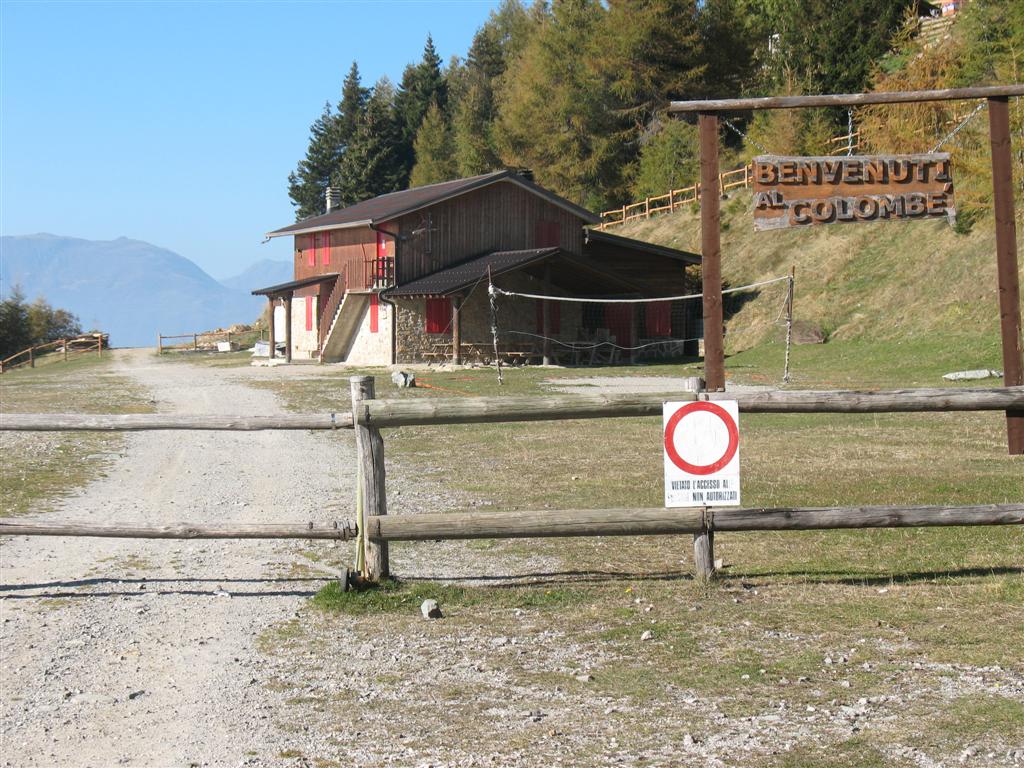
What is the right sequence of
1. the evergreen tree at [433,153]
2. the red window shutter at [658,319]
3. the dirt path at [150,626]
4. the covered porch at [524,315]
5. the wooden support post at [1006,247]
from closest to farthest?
1. the dirt path at [150,626]
2. the wooden support post at [1006,247]
3. the covered porch at [524,315]
4. the red window shutter at [658,319]
5. the evergreen tree at [433,153]

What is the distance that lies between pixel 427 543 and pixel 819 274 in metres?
37.6

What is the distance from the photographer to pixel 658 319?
150 feet

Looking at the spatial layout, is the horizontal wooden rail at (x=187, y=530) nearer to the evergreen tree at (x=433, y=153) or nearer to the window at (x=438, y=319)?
the window at (x=438, y=319)

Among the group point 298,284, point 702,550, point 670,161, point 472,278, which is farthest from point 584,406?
point 670,161

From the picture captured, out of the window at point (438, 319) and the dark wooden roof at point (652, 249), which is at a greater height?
the dark wooden roof at point (652, 249)

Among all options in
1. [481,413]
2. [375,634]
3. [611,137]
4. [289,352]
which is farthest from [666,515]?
[611,137]

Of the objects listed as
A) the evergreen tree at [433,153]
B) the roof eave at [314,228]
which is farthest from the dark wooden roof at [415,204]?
the evergreen tree at [433,153]

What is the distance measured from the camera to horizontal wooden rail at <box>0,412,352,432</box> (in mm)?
8305

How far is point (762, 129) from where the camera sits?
54844 mm

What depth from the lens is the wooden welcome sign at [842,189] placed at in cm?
1091

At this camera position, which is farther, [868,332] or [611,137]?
[611,137]

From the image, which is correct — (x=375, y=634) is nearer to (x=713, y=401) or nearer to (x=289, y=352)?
(x=713, y=401)

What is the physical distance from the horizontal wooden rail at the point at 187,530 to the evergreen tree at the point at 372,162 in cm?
8211

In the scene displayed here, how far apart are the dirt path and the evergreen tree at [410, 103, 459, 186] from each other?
78.9m
